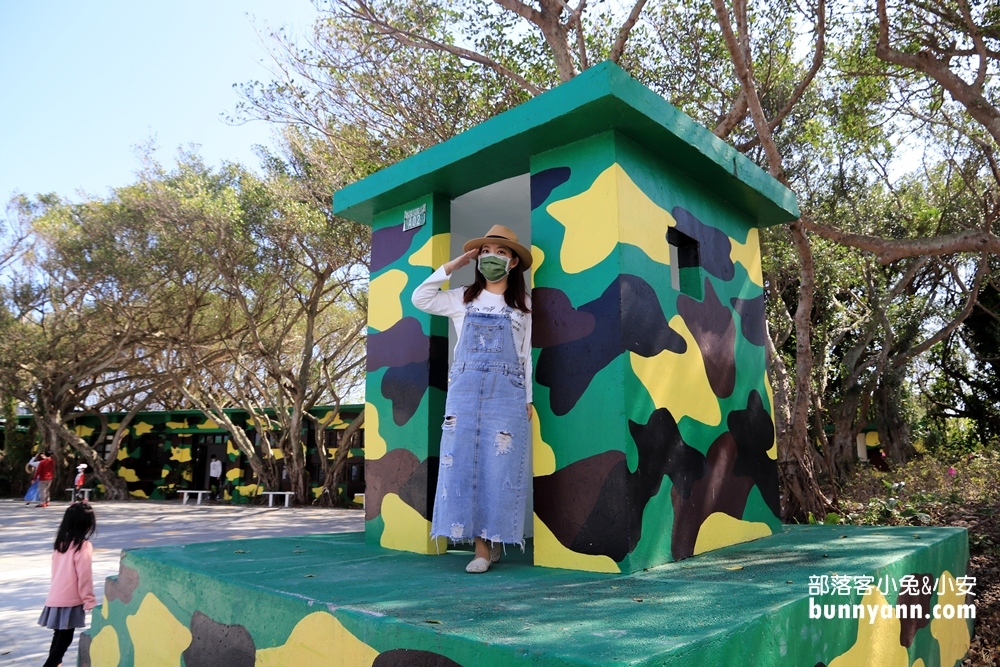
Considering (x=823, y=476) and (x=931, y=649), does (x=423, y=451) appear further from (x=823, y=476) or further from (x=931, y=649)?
(x=823, y=476)

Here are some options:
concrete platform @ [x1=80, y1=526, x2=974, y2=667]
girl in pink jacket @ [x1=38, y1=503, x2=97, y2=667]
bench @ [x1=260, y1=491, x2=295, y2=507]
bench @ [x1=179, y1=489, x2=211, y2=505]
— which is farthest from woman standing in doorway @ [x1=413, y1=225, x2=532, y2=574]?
bench @ [x1=179, y1=489, x2=211, y2=505]

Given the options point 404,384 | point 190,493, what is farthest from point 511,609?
point 190,493

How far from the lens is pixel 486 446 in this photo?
357cm

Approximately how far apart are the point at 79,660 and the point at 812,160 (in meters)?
13.7

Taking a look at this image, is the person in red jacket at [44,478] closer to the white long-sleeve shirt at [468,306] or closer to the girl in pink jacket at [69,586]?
the girl in pink jacket at [69,586]

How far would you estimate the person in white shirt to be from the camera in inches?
853

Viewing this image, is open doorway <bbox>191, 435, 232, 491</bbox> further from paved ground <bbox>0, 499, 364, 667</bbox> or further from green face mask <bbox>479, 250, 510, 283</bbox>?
green face mask <bbox>479, 250, 510, 283</bbox>

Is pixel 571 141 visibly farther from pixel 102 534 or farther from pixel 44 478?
pixel 44 478

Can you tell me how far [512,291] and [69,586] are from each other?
3.61 meters

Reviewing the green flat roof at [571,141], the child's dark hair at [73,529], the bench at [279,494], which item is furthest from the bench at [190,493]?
the green flat roof at [571,141]

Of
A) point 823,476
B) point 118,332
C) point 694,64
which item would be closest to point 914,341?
point 823,476

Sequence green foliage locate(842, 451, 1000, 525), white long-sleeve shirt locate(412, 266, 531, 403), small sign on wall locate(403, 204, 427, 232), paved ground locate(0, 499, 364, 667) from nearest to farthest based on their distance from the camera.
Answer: white long-sleeve shirt locate(412, 266, 531, 403) → small sign on wall locate(403, 204, 427, 232) → paved ground locate(0, 499, 364, 667) → green foliage locate(842, 451, 1000, 525)

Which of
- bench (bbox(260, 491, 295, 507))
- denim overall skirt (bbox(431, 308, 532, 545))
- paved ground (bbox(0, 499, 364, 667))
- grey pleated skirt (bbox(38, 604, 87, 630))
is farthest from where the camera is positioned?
bench (bbox(260, 491, 295, 507))

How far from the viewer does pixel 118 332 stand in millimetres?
18828
